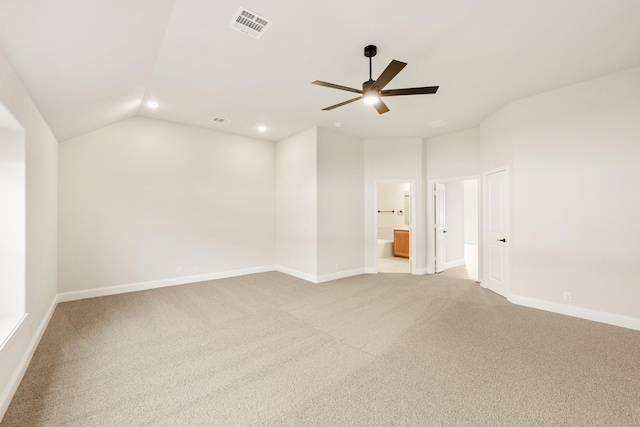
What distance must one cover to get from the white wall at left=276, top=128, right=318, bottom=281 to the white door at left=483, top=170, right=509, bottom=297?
10.4 feet

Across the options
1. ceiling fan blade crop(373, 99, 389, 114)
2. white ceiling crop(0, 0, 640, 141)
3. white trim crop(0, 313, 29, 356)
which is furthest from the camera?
ceiling fan blade crop(373, 99, 389, 114)

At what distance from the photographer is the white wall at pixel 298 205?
18.2ft

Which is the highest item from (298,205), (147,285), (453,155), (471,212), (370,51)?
(370,51)

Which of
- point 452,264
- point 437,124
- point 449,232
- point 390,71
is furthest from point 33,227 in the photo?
point 452,264

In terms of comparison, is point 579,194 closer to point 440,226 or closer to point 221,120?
point 440,226

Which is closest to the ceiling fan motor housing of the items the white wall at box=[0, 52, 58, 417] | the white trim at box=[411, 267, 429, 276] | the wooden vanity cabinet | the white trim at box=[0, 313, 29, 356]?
the white wall at box=[0, 52, 58, 417]

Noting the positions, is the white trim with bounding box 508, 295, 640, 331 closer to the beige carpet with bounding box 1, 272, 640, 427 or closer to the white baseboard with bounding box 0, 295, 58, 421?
the beige carpet with bounding box 1, 272, 640, 427

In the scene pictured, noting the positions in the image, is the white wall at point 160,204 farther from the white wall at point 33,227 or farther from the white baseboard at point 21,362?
the white baseboard at point 21,362

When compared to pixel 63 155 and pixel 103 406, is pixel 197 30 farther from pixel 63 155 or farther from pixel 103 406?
pixel 63 155

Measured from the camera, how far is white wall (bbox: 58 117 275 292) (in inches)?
174

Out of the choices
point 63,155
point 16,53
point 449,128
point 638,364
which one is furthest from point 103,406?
point 449,128

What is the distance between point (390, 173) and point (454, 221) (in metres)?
2.31

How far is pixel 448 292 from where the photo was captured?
15.7 feet

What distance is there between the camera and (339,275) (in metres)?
5.78
